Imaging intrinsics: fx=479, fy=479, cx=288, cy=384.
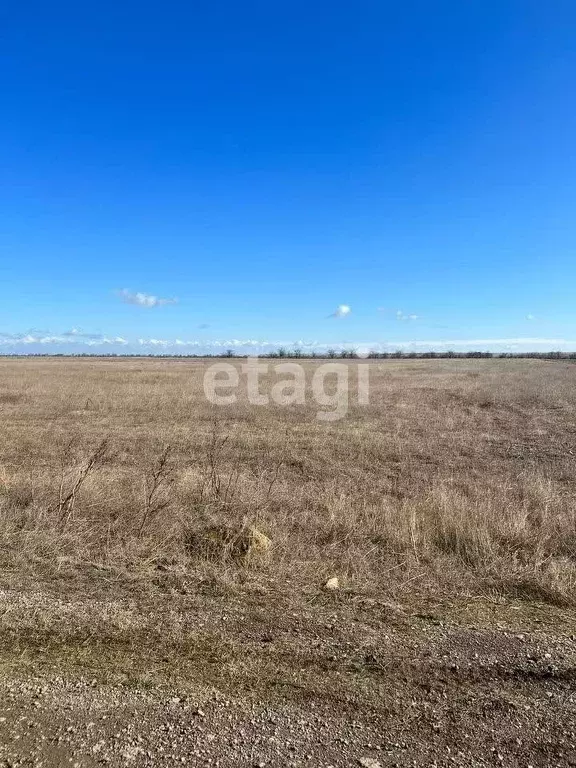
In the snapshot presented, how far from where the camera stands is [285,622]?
3.67 metres

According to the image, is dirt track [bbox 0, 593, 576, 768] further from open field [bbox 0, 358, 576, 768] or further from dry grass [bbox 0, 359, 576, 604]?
dry grass [bbox 0, 359, 576, 604]

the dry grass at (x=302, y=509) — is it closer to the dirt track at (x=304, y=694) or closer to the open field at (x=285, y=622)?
the open field at (x=285, y=622)

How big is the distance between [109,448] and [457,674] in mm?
10611

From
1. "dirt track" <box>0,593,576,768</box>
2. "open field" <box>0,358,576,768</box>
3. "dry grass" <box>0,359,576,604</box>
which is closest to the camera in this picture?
"dirt track" <box>0,593,576,768</box>

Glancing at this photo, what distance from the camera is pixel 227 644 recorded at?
334cm

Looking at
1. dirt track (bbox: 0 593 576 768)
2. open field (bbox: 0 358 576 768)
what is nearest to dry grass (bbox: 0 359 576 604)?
open field (bbox: 0 358 576 768)

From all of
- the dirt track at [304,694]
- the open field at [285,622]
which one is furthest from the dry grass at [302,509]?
the dirt track at [304,694]

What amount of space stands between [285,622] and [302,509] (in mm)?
3139

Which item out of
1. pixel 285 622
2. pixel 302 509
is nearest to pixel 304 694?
pixel 285 622

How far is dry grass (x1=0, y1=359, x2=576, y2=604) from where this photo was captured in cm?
459

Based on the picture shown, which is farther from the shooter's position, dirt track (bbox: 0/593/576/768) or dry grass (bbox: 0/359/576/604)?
dry grass (bbox: 0/359/576/604)

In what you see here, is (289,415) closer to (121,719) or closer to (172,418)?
(172,418)

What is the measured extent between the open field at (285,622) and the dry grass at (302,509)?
3 cm

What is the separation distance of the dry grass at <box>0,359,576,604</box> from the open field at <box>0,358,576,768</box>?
0.11ft
